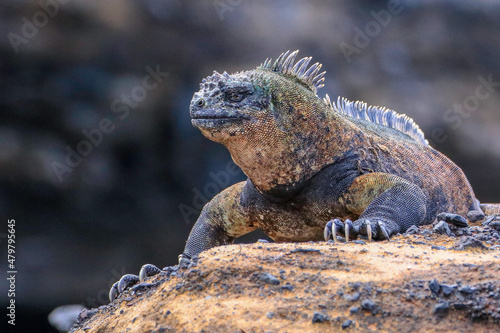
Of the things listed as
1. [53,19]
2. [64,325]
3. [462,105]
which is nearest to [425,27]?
[462,105]

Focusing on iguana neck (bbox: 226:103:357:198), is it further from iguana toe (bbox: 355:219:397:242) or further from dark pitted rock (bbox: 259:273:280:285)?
dark pitted rock (bbox: 259:273:280:285)

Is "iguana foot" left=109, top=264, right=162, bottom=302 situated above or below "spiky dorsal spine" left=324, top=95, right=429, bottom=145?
below

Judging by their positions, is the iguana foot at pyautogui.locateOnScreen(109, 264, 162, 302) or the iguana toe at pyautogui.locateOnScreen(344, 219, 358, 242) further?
the iguana foot at pyautogui.locateOnScreen(109, 264, 162, 302)

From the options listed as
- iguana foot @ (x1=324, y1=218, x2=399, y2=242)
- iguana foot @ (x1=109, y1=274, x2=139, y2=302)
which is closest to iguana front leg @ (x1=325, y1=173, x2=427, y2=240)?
iguana foot @ (x1=324, y1=218, x2=399, y2=242)

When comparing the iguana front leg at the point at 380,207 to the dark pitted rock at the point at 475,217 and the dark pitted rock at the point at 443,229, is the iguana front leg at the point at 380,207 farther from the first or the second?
the dark pitted rock at the point at 475,217

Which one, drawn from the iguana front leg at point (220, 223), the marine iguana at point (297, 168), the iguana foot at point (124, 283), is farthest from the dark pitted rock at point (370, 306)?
the iguana front leg at point (220, 223)

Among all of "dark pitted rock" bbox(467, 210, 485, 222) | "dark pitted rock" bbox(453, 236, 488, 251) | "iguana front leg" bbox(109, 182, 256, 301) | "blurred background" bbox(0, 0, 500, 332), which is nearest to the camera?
"dark pitted rock" bbox(453, 236, 488, 251)

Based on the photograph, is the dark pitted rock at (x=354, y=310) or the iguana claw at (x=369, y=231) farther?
the iguana claw at (x=369, y=231)

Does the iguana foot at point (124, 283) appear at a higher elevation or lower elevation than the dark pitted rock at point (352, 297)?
higher
